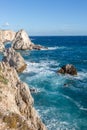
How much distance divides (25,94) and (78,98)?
20.6 metres

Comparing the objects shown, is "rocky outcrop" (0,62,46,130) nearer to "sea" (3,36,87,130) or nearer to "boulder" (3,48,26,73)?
"sea" (3,36,87,130)

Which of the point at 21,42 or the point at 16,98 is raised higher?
the point at 16,98

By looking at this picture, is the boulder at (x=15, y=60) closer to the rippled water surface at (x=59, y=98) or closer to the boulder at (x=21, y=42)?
the rippled water surface at (x=59, y=98)

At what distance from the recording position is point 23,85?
96.6 feet

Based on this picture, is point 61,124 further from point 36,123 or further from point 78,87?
point 78,87

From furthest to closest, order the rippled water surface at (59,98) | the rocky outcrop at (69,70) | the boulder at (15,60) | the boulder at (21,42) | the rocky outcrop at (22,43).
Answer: the rocky outcrop at (22,43) < the boulder at (21,42) < the boulder at (15,60) < the rocky outcrop at (69,70) < the rippled water surface at (59,98)

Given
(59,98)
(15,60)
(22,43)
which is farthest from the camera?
(22,43)

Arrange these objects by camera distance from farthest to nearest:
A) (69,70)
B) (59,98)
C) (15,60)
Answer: (15,60), (69,70), (59,98)

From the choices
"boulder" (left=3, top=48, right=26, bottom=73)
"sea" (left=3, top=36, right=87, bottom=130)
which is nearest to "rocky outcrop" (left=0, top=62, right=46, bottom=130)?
"sea" (left=3, top=36, right=87, bottom=130)

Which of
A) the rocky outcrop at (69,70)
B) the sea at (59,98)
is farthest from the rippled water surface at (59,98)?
the rocky outcrop at (69,70)

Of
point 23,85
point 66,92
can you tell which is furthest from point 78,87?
point 23,85

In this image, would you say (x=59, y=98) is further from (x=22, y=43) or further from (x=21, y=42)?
(x=21, y=42)

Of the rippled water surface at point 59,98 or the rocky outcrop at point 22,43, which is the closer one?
the rippled water surface at point 59,98

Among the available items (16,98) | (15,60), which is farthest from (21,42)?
(16,98)
